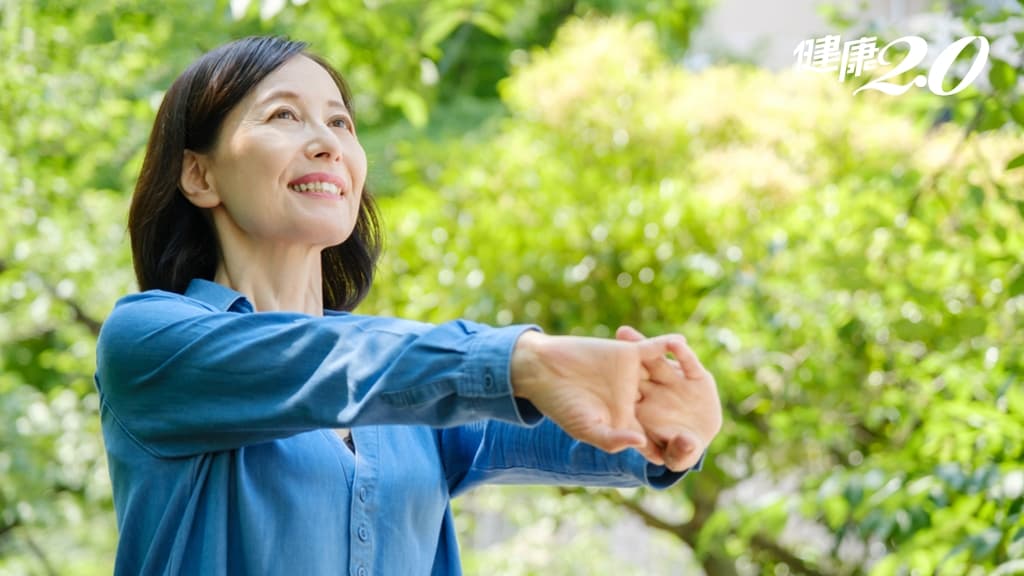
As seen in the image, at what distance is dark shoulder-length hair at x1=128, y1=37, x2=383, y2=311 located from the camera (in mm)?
978

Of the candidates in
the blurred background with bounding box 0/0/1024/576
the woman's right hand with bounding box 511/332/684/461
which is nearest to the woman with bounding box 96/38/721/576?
the woman's right hand with bounding box 511/332/684/461

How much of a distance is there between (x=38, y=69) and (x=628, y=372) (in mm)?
2338

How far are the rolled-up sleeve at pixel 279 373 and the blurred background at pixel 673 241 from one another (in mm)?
1052

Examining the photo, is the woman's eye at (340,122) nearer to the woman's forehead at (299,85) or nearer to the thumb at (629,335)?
the woman's forehead at (299,85)

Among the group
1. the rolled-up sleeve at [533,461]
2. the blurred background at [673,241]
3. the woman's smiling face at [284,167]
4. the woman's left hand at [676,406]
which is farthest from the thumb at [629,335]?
the blurred background at [673,241]

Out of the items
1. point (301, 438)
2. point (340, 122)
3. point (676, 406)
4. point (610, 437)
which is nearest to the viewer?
point (610, 437)

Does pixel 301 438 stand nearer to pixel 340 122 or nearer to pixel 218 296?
pixel 218 296

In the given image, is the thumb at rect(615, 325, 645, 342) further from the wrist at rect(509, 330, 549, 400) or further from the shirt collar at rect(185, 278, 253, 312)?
the shirt collar at rect(185, 278, 253, 312)

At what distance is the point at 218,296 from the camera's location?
943 mm

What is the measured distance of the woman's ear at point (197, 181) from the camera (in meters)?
0.99

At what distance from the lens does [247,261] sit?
3.22 ft

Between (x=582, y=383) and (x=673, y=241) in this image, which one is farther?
(x=673, y=241)

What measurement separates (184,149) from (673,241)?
2.05m

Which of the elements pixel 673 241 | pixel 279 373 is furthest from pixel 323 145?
pixel 673 241
